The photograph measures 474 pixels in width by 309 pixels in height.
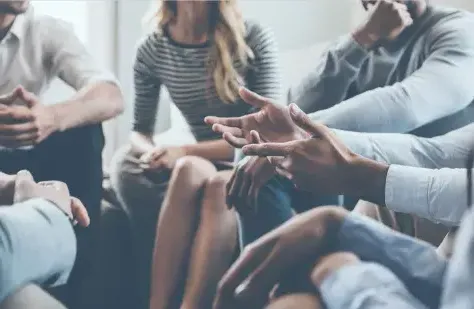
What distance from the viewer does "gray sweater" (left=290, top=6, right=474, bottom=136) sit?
1.02m

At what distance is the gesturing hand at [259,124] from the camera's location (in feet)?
3.38

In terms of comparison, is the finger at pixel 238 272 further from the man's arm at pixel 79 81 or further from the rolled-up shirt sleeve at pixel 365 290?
the man's arm at pixel 79 81

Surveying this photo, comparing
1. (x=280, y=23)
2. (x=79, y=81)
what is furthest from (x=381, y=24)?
(x=79, y=81)

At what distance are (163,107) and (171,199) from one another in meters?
0.14

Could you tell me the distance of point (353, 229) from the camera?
1.00 metres

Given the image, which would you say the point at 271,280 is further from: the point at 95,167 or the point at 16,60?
the point at 16,60

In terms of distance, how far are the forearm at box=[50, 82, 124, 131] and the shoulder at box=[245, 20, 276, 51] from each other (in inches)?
8.6

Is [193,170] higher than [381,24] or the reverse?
the reverse

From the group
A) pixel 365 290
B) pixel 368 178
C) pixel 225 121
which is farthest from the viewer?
pixel 225 121

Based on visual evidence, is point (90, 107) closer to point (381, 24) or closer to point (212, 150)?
point (212, 150)

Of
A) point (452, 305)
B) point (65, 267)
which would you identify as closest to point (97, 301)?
point (65, 267)

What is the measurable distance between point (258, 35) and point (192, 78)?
0.12 m

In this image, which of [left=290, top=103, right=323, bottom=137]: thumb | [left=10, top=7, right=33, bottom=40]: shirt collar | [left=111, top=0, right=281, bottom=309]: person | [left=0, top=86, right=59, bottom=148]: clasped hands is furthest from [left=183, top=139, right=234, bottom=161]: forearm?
[left=10, top=7, right=33, bottom=40]: shirt collar

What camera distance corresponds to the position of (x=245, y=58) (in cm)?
112
